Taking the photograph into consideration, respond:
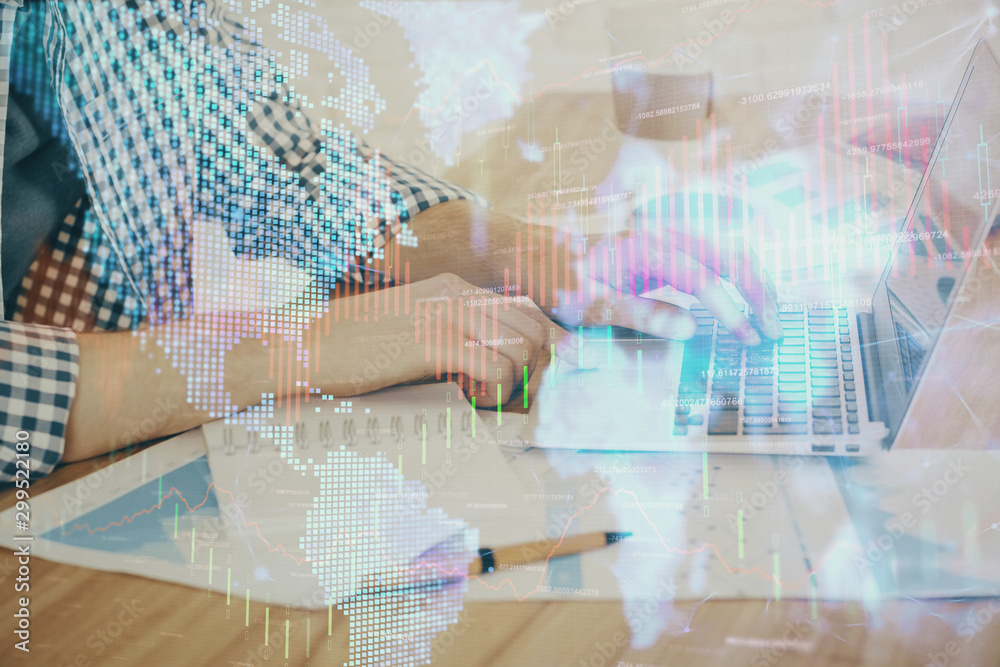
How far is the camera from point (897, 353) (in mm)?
553

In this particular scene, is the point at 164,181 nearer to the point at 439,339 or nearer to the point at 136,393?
the point at 136,393

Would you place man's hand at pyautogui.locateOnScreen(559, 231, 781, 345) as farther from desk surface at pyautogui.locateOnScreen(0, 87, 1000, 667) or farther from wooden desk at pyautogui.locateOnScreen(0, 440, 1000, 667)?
wooden desk at pyautogui.locateOnScreen(0, 440, 1000, 667)

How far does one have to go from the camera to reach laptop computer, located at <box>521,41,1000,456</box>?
54cm

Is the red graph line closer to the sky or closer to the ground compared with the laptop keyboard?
closer to the ground

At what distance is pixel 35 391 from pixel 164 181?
331mm

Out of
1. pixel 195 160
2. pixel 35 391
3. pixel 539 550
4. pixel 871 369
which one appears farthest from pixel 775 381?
pixel 35 391

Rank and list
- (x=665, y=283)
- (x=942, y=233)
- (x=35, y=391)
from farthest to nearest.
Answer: (x=35, y=391) → (x=665, y=283) → (x=942, y=233)

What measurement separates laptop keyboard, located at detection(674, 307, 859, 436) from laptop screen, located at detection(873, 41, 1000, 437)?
0.04 meters

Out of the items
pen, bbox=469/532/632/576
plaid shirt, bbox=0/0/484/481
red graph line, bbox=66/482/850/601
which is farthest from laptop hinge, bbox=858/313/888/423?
plaid shirt, bbox=0/0/484/481

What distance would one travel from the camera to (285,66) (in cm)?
84

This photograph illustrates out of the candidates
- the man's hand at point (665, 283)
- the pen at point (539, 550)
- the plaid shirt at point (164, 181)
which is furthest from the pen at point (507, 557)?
the plaid shirt at point (164, 181)

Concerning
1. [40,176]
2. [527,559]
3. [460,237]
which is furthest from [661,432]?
[40,176]

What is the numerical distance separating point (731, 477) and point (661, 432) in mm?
83

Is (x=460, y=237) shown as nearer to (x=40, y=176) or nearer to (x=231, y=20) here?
(x=231, y=20)
